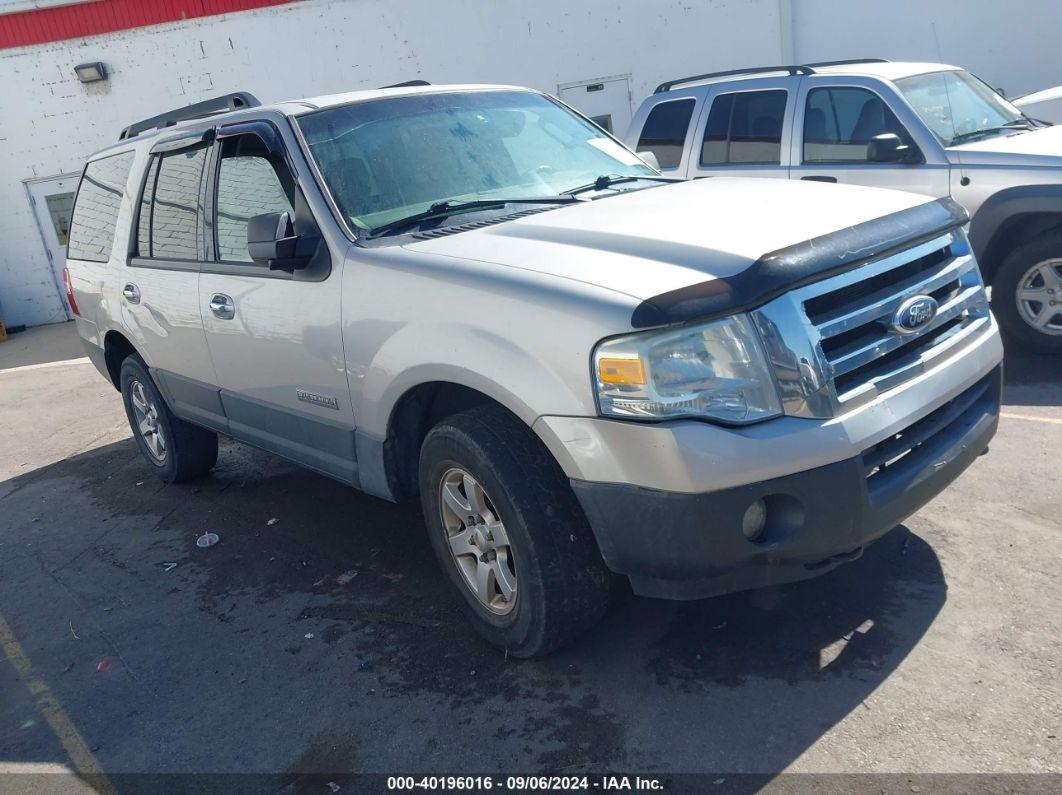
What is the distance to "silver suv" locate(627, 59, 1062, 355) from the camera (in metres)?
6.17

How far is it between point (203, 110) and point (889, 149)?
4.43m

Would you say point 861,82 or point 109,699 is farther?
point 861,82

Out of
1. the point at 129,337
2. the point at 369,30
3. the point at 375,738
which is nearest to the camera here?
the point at 375,738

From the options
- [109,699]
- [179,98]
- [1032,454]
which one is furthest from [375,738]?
[179,98]

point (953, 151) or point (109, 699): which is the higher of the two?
point (953, 151)

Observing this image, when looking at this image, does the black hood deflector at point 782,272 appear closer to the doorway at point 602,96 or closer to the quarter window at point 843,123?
the quarter window at point 843,123

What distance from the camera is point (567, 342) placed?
118 inches

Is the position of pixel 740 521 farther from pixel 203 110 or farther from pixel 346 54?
pixel 346 54

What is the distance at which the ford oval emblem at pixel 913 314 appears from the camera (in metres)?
3.23

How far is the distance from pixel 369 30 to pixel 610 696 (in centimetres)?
1242

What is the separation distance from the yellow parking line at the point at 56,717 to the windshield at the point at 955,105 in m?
6.09

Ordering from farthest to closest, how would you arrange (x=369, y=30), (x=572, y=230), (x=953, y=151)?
(x=369, y=30) < (x=953, y=151) < (x=572, y=230)

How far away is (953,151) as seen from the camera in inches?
251

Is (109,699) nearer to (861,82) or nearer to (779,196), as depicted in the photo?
(779,196)
